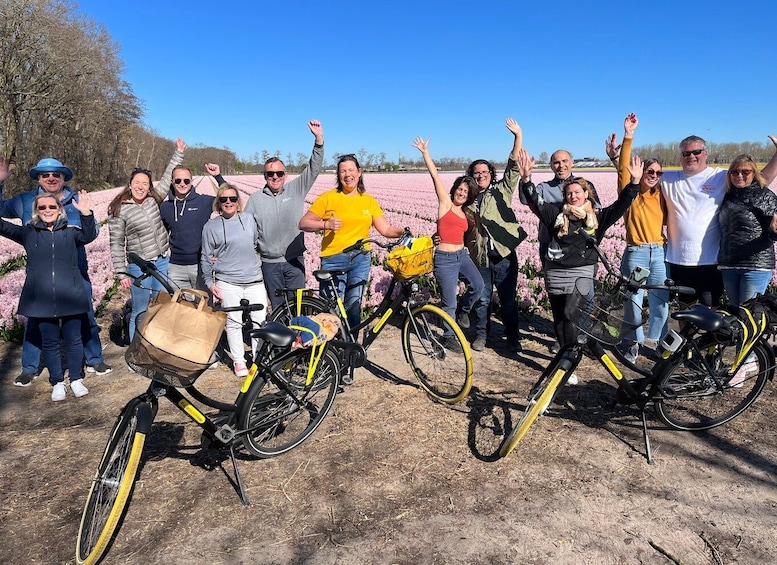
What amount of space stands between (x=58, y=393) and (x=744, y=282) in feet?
22.4

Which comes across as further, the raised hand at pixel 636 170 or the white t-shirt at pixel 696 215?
the white t-shirt at pixel 696 215

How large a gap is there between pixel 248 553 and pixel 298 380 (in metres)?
1.37

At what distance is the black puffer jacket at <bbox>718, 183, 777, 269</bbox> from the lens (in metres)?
4.70

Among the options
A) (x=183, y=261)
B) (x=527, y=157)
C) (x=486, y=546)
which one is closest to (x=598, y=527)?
(x=486, y=546)

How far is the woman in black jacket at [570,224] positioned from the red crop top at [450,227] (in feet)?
3.06

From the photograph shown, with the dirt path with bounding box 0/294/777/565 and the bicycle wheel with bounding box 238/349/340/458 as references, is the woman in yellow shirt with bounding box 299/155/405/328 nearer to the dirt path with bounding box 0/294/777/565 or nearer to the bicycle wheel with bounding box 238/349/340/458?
the bicycle wheel with bounding box 238/349/340/458

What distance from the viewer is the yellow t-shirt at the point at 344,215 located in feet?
17.9

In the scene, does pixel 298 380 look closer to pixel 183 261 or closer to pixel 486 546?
pixel 486 546

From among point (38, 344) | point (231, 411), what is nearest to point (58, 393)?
point (38, 344)

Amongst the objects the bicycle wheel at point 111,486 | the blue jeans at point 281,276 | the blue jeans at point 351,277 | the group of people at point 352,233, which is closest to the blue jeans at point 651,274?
the group of people at point 352,233

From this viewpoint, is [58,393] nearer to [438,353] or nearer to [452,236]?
[438,353]

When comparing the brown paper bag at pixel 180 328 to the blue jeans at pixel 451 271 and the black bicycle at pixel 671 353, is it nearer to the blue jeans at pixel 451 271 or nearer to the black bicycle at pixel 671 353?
the black bicycle at pixel 671 353

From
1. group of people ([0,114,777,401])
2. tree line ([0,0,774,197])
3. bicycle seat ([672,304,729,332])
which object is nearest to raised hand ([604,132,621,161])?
group of people ([0,114,777,401])

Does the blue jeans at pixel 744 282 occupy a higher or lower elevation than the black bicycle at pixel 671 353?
higher
